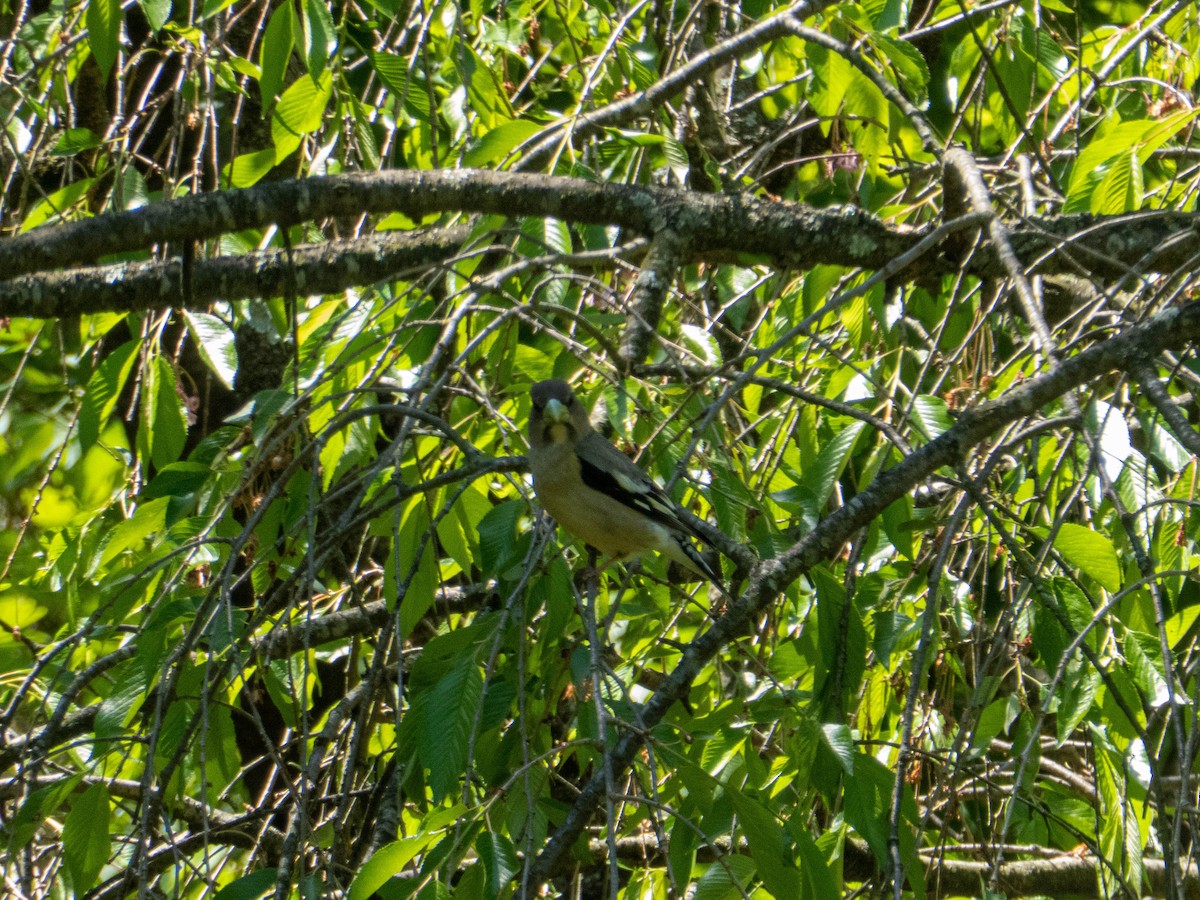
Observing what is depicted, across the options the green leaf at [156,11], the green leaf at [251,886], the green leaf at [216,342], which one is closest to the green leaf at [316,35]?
the green leaf at [156,11]

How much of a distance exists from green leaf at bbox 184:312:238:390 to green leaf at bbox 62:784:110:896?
4.09 ft

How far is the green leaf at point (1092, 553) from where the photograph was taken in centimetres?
277

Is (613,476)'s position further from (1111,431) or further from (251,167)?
(1111,431)

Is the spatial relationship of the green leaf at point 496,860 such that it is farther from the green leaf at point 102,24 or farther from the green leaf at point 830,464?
the green leaf at point 102,24

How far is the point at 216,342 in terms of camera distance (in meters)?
3.54

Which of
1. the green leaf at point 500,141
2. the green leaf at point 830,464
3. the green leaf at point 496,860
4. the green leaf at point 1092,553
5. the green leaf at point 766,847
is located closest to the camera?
the green leaf at point 496,860

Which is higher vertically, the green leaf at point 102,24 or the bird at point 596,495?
the green leaf at point 102,24

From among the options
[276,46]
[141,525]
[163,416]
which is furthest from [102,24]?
[141,525]

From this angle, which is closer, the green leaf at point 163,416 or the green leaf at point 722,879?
the green leaf at point 722,879

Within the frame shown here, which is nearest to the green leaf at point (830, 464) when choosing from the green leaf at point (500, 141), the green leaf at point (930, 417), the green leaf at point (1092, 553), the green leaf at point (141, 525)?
the green leaf at point (930, 417)

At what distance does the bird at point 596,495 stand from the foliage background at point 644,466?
0.59ft

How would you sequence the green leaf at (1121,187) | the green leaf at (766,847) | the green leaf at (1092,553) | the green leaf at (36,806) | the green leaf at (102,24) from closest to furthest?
the green leaf at (766,847), the green leaf at (36,806), the green leaf at (1092,553), the green leaf at (1121,187), the green leaf at (102,24)

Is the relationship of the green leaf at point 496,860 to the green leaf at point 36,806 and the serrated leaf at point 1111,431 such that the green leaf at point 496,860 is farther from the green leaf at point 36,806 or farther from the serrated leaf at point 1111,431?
the serrated leaf at point 1111,431

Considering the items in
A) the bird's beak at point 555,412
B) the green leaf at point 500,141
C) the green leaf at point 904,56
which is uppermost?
the green leaf at point 904,56
